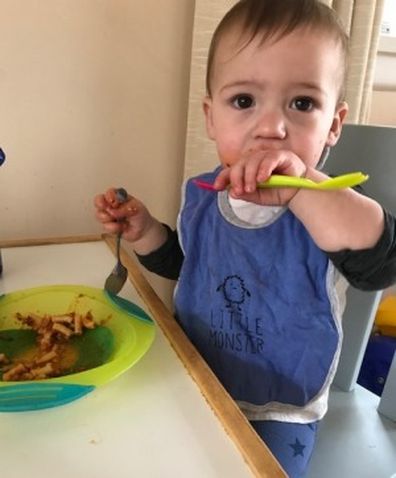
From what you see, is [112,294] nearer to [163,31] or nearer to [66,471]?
[66,471]

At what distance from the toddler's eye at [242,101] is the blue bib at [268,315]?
14 cm

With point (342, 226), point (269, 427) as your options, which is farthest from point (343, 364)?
point (342, 226)

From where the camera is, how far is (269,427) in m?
0.57

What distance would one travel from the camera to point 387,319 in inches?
47.4

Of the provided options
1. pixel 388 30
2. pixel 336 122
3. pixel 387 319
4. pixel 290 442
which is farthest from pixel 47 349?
pixel 388 30

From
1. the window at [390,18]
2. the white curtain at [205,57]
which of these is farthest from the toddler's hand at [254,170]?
the window at [390,18]

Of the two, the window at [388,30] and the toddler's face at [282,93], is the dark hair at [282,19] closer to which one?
the toddler's face at [282,93]

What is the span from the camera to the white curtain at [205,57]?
0.76 m

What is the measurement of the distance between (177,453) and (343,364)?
0.49m

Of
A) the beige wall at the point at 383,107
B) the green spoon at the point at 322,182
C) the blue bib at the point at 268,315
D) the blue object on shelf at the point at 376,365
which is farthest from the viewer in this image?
the beige wall at the point at 383,107

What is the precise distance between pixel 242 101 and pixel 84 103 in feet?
1.16

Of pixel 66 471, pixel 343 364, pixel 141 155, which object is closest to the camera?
pixel 66 471

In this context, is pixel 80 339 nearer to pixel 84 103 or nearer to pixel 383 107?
pixel 84 103

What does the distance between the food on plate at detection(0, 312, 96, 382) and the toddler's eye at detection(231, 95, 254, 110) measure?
294 mm
